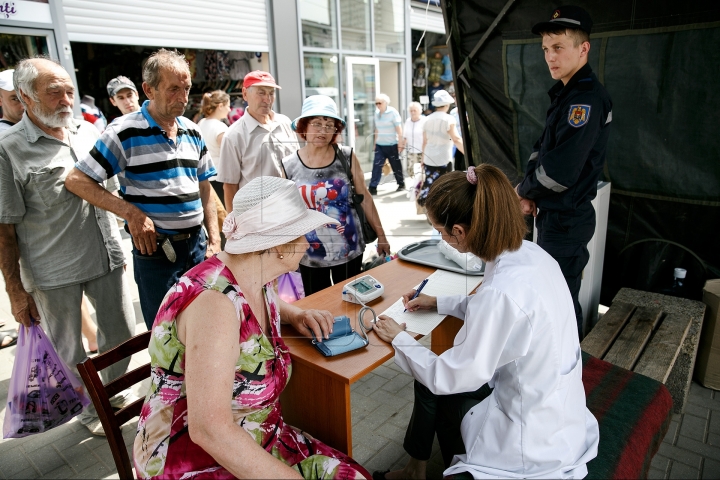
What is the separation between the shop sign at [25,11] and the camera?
410 cm

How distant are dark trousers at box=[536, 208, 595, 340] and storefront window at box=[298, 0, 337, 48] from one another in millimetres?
1512

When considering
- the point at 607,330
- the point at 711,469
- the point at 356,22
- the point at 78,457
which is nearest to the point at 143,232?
the point at 78,457

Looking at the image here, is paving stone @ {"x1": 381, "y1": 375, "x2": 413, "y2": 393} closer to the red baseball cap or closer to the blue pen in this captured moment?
the blue pen

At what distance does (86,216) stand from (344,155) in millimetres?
1354

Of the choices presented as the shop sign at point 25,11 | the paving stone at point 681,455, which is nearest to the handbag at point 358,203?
the paving stone at point 681,455

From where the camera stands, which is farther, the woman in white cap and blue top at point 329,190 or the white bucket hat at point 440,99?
the white bucket hat at point 440,99

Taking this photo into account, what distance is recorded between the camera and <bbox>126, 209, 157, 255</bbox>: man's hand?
2.19m

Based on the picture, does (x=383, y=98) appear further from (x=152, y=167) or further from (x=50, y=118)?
(x=50, y=118)

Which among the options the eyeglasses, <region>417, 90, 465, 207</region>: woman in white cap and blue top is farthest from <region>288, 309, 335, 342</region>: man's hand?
the eyeglasses

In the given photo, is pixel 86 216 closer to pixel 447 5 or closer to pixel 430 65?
pixel 430 65

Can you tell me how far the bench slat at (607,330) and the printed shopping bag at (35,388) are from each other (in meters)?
2.67

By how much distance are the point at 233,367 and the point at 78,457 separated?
1.71m

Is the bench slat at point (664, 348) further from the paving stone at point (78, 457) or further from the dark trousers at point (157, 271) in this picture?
the paving stone at point (78, 457)

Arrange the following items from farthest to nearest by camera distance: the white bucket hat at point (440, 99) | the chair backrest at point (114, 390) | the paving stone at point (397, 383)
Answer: the white bucket hat at point (440, 99) → the paving stone at point (397, 383) → the chair backrest at point (114, 390)
